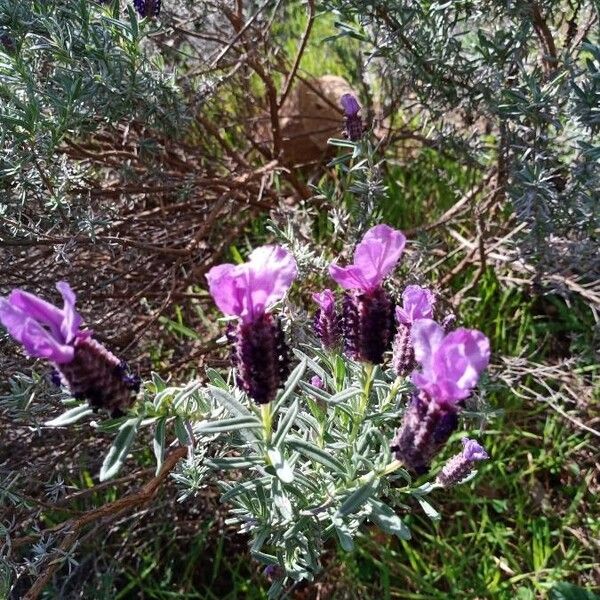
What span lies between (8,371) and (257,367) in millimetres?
917

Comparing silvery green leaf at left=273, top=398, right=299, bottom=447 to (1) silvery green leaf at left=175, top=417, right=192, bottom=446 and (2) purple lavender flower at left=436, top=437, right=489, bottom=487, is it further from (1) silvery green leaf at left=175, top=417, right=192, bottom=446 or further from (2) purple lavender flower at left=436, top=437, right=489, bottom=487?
(2) purple lavender flower at left=436, top=437, right=489, bottom=487

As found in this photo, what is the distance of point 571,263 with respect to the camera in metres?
1.81

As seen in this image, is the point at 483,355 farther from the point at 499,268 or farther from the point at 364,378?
the point at 499,268

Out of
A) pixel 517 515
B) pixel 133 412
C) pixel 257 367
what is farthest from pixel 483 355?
pixel 517 515

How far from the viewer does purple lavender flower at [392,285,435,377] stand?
3.54 feet

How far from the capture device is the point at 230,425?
981mm

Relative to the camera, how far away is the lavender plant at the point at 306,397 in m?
0.85

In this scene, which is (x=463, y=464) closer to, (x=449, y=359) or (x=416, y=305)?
(x=416, y=305)

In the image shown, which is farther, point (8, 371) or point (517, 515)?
point (517, 515)

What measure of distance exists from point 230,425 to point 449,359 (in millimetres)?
312

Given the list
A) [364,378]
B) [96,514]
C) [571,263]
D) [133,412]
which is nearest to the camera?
[133,412]

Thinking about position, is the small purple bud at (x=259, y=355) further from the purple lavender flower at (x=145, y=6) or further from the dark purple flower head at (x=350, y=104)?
the purple lavender flower at (x=145, y=6)

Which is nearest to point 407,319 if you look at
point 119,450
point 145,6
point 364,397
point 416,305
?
point 416,305

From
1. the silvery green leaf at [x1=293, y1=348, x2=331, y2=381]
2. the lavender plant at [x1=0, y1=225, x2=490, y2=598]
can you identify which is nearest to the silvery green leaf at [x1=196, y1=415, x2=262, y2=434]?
the lavender plant at [x1=0, y1=225, x2=490, y2=598]
